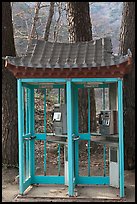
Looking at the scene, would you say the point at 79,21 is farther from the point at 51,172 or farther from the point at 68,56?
the point at 51,172

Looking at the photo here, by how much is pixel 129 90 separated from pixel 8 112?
3.19 meters

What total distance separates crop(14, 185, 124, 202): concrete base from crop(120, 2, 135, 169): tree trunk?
168 cm

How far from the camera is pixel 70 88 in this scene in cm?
655

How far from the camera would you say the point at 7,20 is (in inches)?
356

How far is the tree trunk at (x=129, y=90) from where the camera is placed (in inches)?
341

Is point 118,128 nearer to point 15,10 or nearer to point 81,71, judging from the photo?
point 81,71

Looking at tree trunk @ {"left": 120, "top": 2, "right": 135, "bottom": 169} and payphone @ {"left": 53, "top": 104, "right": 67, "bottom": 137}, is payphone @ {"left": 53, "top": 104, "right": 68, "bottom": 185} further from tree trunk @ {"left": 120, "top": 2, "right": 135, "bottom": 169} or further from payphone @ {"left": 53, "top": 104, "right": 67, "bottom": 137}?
tree trunk @ {"left": 120, "top": 2, "right": 135, "bottom": 169}

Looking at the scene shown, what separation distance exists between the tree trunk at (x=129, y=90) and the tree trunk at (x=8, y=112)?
2.88 metres

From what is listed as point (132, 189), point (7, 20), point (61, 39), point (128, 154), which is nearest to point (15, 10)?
point (61, 39)

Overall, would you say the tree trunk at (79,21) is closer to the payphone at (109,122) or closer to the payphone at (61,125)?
the payphone at (61,125)

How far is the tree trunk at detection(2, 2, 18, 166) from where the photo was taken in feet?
28.6

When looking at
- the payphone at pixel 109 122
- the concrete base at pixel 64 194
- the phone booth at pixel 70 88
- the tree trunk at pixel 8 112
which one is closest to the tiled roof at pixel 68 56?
the phone booth at pixel 70 88

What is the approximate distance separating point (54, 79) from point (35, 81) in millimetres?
375

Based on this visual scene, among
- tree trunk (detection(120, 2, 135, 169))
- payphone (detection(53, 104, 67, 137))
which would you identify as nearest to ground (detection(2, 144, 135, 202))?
tree trunk (detection(120, 2, 135, 169))
